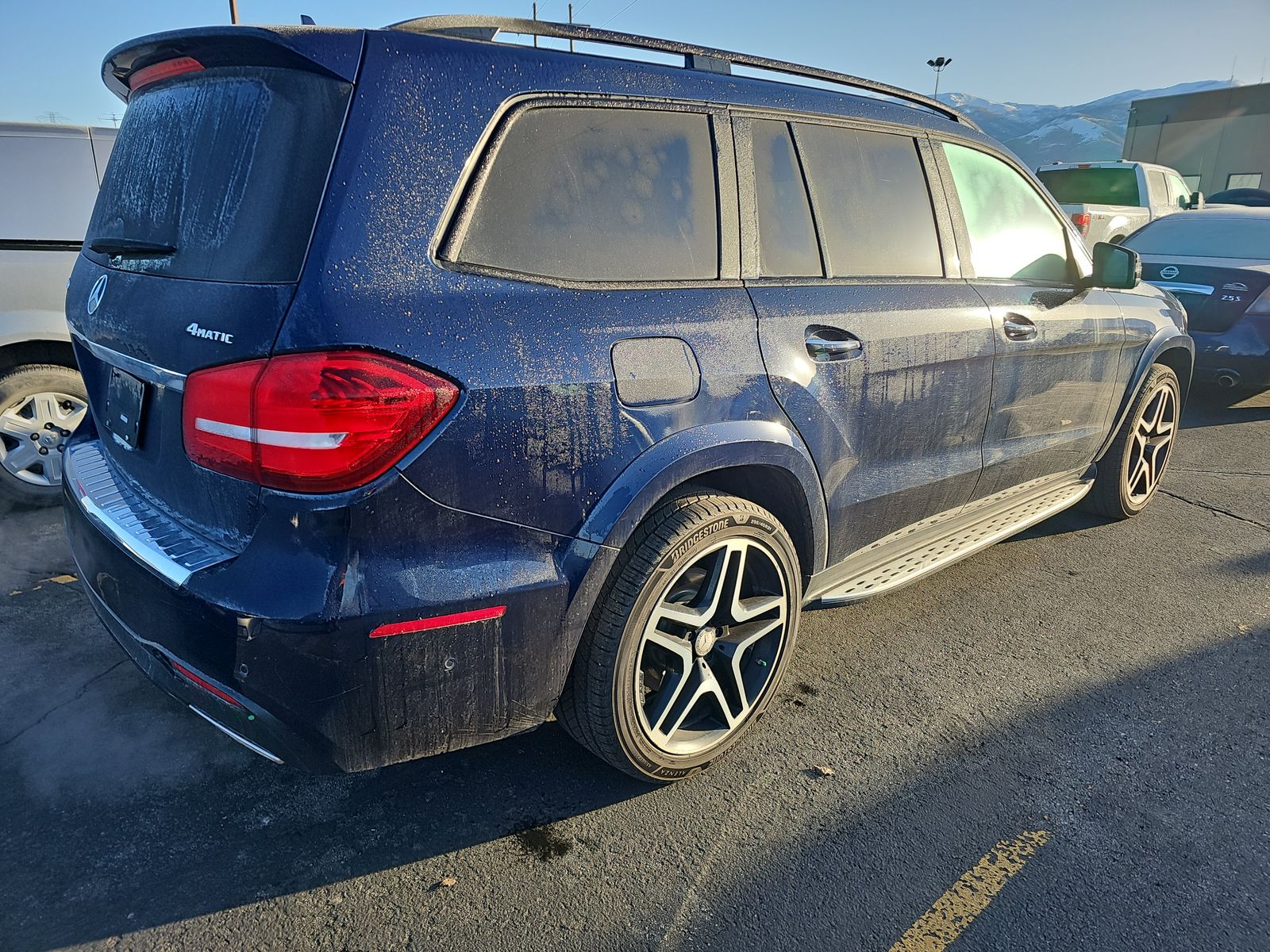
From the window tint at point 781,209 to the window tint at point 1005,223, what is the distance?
38.0 inches

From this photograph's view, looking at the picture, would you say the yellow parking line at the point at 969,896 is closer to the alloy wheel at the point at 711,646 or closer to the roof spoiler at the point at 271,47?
the alloy wheel at the point at 711,646

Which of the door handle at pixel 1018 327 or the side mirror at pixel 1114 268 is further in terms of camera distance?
the side mirror at pixel 1114 268

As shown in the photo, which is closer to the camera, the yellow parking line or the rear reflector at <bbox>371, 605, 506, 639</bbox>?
the rear reflector at <bbox>371, 605, 506, 639</bbox>

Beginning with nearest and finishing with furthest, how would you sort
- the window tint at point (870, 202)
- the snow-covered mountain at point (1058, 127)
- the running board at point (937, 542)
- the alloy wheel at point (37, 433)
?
the window tint at point (870, 202)
the running board at point (937, 542)
the alloy wheel at point (37, 433)
the snow-covered mountain at point (1058, 127)

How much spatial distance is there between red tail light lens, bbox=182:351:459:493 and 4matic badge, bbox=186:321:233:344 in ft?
0.20

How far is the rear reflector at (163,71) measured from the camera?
6.63 ft

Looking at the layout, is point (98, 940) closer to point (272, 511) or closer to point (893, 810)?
point (272, 511)

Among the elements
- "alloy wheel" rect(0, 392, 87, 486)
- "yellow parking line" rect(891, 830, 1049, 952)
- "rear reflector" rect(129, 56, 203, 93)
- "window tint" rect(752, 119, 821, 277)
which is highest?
"rear reflector" rect(129, 56, 203, 93)

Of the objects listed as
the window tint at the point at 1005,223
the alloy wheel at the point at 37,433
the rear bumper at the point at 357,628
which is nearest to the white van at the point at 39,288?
the alloy wheel at the point at 37,433

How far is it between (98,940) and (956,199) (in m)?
3.46

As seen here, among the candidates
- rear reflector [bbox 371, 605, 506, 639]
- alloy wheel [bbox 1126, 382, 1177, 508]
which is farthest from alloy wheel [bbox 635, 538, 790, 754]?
alloy wheel [bbox 1126, 382, 1177, 508]

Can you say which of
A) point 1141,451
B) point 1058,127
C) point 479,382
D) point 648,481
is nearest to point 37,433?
point 479,382

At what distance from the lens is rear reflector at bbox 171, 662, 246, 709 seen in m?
1.83

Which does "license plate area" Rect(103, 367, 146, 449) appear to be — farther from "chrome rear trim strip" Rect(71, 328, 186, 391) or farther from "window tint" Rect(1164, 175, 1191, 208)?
"window tint" Rect(1164, 175, 1191, 208)
